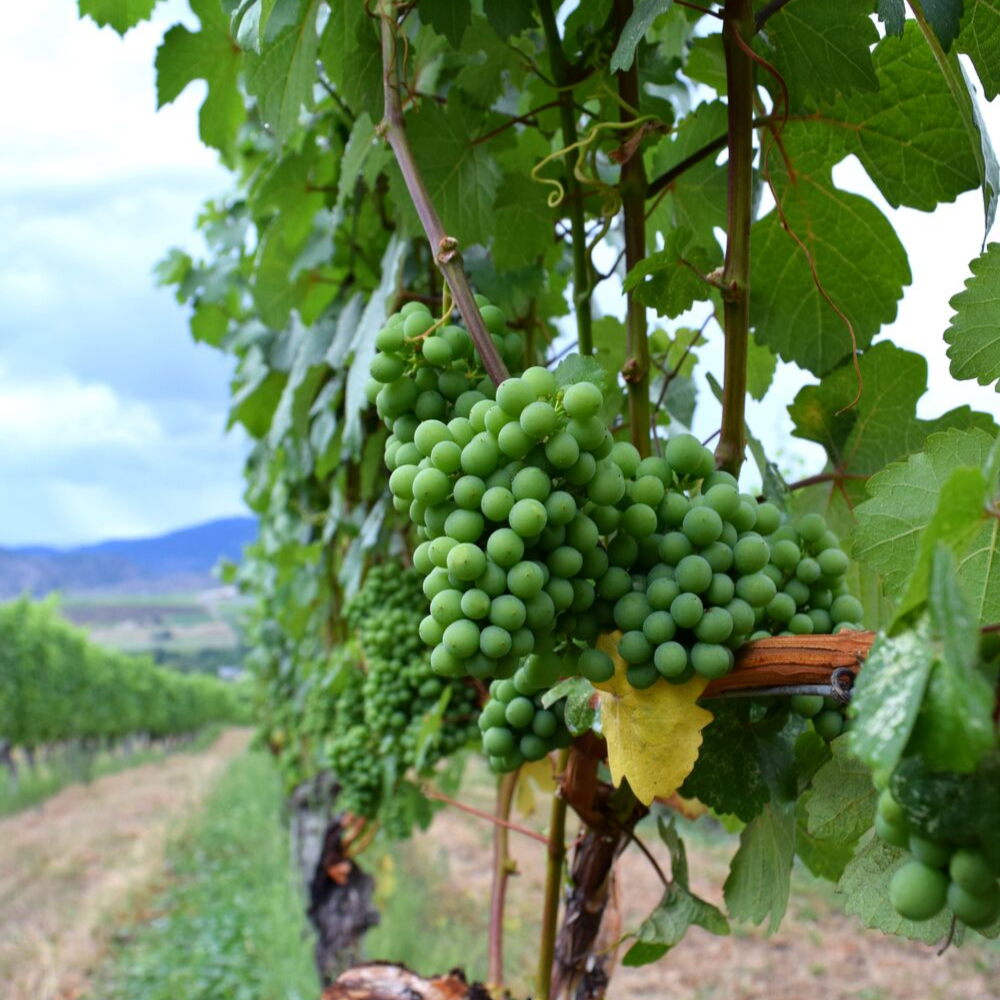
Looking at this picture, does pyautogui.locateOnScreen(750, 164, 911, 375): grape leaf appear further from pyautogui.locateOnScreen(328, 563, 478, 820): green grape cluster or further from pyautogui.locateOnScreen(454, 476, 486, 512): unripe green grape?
pyautogui.locateOnScreen(328, 563, 478, 820): green grape cluster

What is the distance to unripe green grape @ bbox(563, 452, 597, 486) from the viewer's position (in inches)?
28.3

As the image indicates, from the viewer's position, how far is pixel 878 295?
1.17 m

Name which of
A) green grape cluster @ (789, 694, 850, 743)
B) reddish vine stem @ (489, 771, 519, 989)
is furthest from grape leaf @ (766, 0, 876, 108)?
reddish vine stem @ (489, 771, 519, 989)

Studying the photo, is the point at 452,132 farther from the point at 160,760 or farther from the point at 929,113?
the point at 160,760

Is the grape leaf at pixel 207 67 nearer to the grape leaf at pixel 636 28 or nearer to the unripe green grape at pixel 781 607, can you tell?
the grape leaf at pixel 636 28

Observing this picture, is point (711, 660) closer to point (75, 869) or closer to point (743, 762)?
point (743, 762)

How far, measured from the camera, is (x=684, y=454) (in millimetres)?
814

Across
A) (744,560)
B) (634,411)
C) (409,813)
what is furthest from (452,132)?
Result: (409,813)

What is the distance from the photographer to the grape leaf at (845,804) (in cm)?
81

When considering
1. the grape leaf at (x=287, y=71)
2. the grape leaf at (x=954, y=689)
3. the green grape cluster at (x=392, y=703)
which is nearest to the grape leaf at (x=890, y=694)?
the grape leaf at (x=954, y=689)

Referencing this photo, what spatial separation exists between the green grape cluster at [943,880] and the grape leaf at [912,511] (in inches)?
10.0

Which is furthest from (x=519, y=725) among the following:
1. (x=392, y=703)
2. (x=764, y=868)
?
(x=392, y=703)

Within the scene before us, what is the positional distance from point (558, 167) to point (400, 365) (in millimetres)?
737

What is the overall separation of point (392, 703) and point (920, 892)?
182 cm
